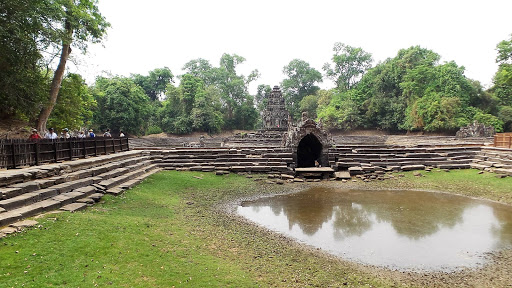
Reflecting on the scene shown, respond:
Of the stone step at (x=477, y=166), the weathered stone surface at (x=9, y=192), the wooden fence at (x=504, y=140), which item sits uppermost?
the wooden fence at (x=504, y=140)

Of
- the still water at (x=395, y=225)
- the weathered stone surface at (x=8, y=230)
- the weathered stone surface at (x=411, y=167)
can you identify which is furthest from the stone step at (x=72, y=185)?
the weathered stone surface at (x=411, y=167)

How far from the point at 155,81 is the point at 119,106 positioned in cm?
2332

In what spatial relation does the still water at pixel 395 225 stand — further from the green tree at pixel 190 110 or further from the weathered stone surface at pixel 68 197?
the green tree at pixel 190 110

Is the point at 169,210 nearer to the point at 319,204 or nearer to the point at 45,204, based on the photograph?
the point at 45,204

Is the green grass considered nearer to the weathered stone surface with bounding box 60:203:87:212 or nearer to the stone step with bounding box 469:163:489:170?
the stone step with bounding box 469:163:489:170

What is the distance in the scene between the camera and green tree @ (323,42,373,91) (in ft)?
216

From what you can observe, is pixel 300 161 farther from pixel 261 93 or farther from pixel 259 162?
pixel 261 93

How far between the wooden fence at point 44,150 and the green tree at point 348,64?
6120 cm

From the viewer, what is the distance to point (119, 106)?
4347 centimetres

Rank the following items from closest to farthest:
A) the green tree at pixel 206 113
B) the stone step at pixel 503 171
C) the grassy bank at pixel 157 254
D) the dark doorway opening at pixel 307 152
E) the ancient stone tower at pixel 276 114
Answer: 1. the grassy bank at pixel 157 254
2. the stone step at pixel 503 171
3. the dark doorway opening at pixel 307 152
4. the ancient stone tower at pixel 276 114
5. the green tree at pixel 206 113

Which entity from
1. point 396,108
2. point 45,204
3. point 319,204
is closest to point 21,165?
point 45,204

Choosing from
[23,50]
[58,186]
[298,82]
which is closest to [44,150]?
[58,186]

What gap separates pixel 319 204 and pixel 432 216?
11.7 ft

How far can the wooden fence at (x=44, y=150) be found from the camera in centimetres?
830
